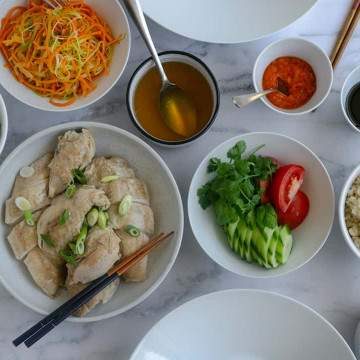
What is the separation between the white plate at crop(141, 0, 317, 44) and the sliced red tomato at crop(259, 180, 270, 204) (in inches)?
17.0

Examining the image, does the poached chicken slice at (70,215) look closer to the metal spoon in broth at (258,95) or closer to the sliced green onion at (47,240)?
→ the sliced green onion at (47,240)

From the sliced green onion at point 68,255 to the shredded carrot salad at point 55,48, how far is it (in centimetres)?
42

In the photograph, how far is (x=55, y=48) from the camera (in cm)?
168

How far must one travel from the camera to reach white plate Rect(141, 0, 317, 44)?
1785 millimetres

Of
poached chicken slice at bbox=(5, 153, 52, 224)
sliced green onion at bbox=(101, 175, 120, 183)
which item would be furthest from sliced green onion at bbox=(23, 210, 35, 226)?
sliced green onion at bbox=(101, 175, 120, 183)

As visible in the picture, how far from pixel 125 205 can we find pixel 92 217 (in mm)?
98

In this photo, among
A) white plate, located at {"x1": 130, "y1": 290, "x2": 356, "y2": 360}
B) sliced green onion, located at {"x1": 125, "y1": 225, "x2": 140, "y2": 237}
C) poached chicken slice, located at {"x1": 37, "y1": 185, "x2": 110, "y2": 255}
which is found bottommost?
white plate, located at {"x1": 130, "y1": 290, "x2": 356, "y2": 360}

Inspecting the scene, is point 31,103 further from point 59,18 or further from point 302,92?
point 302,92

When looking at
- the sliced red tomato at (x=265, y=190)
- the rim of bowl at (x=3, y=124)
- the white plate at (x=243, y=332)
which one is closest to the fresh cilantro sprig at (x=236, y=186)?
the sliced red tomato at (x=265, y=190)

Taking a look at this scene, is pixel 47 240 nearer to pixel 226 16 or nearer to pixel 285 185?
pixel 285 185

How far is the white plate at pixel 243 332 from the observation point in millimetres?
1690

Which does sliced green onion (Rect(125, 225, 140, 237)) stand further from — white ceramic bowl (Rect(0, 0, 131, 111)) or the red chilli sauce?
the red chilli sauce

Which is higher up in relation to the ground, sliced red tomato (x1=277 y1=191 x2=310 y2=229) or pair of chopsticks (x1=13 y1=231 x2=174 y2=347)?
pair of chopsticks (x1=13 y1=231 x2=174 y2=347)

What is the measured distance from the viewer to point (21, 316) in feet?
5.86
